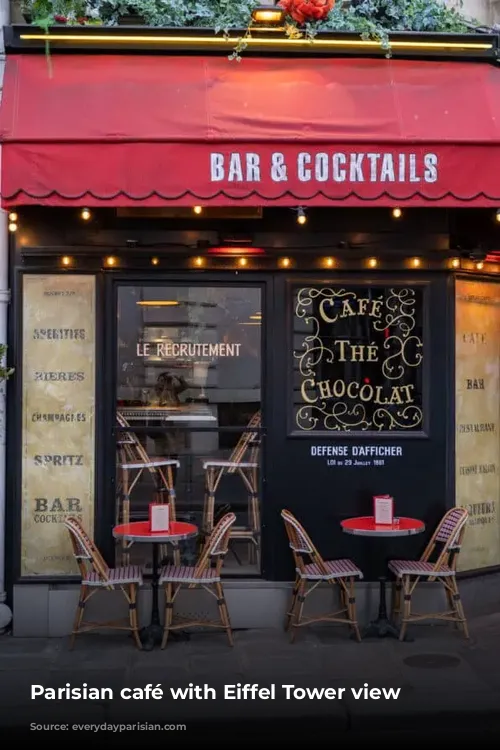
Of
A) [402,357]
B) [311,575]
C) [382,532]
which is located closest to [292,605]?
[311,575]

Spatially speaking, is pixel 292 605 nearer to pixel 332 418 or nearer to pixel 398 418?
pixel 332 418

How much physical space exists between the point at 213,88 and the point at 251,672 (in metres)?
4.53

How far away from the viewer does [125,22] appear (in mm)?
8195

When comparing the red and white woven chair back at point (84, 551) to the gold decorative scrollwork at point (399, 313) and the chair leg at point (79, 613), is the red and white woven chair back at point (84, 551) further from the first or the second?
the gold decorative scrollwork at point (399, 313)

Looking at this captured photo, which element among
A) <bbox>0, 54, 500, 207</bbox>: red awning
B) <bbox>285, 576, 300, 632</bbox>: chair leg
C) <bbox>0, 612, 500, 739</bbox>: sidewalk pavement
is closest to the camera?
<bbox>0, 612, 500, 739</bbox>: sidewalk pavement

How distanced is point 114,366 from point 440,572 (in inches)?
130

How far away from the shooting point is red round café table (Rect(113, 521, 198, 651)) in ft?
24.9

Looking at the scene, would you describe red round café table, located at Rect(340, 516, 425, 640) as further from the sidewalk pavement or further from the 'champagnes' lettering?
the 'champagnes' lettering

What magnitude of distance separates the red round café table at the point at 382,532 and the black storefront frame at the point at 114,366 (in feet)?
2.19

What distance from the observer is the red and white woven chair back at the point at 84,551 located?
7535 millimetres

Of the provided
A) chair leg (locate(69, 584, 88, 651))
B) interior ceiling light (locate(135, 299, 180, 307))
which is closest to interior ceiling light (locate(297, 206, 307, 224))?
interior ceiling light (locate(135, 299, 180, 307))

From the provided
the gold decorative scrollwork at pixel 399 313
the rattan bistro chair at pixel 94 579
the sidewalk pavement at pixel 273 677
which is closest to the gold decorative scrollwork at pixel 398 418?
the gold decorative scrollwork at pixel 399 313

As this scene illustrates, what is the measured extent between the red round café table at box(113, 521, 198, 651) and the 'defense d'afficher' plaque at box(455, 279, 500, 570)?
2642 millimetres

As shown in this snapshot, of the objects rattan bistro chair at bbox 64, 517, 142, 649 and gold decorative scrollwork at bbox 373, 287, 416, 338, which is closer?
rattan bistro chair at bbox 64, 517, 142, 649
